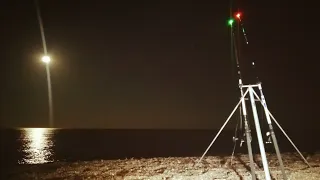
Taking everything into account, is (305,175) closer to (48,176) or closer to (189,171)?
(189,171)

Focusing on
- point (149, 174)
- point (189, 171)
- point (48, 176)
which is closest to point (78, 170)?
point (48, 176)

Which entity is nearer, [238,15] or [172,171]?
[238,15]

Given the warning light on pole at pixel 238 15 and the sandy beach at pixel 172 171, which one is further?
the sandy beach at pixel 172 171

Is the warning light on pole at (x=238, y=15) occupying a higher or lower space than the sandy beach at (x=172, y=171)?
higher

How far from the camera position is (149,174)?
13273 millimetres

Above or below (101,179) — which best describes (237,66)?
above

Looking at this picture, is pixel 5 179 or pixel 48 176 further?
pixel 5 179

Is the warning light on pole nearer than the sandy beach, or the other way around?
the warning light on pole

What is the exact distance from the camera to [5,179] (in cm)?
1559

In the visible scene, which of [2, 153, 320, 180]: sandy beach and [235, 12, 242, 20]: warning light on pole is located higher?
[235, 12, 242, 20]: warning light on pole

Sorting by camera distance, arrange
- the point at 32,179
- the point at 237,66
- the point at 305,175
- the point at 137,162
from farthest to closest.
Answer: the point at 137,162
the point at 32,179
the point at 305,175
the point at 237,66

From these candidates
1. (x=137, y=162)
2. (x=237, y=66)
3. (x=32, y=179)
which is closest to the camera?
(x=237, y=66)

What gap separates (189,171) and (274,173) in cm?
368

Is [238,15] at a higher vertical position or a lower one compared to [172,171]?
higher
